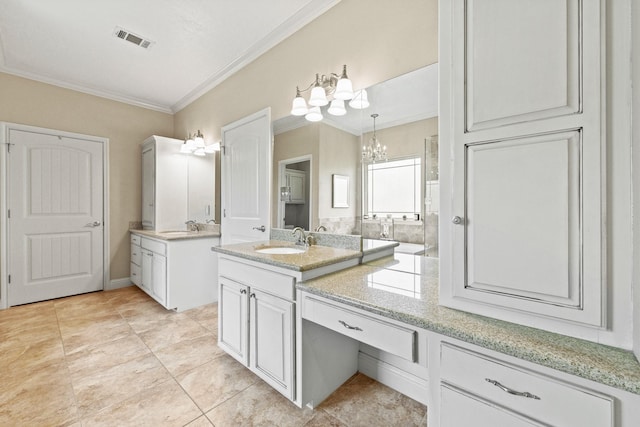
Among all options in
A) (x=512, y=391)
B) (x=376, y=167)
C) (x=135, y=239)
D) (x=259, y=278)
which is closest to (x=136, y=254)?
(x=135, y=239)

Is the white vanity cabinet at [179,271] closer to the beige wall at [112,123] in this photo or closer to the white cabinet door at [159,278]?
the white cabinet door at [159,278]

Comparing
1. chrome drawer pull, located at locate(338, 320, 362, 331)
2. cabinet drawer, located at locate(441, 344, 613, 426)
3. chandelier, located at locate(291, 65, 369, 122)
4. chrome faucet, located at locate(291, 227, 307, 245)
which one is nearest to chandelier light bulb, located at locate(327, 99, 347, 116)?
chandelier, located at locate(291, 65, 369, 122)

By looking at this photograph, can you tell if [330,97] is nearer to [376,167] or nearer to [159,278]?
[376,167]

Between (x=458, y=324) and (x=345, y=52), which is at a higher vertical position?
(x=345, y=52)

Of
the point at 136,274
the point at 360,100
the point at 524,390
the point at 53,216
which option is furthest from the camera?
the point at 136,274

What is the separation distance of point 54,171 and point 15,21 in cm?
166

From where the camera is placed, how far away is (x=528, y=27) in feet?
2.96

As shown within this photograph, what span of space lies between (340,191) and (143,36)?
2.36 m

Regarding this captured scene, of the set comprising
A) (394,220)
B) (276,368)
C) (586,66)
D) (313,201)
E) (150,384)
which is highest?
(586,66)

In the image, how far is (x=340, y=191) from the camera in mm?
2000

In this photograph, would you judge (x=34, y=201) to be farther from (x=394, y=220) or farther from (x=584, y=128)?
(x=584, y=128)

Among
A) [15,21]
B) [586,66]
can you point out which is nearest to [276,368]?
[586,66]

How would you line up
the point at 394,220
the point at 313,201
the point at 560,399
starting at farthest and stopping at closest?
1. the point at 313,201
2. the point at 394,220
3. the point at 560,399

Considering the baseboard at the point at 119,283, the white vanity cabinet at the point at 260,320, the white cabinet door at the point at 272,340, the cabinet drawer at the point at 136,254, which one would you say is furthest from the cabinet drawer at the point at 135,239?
the white cabinet door at the point at 272,340
